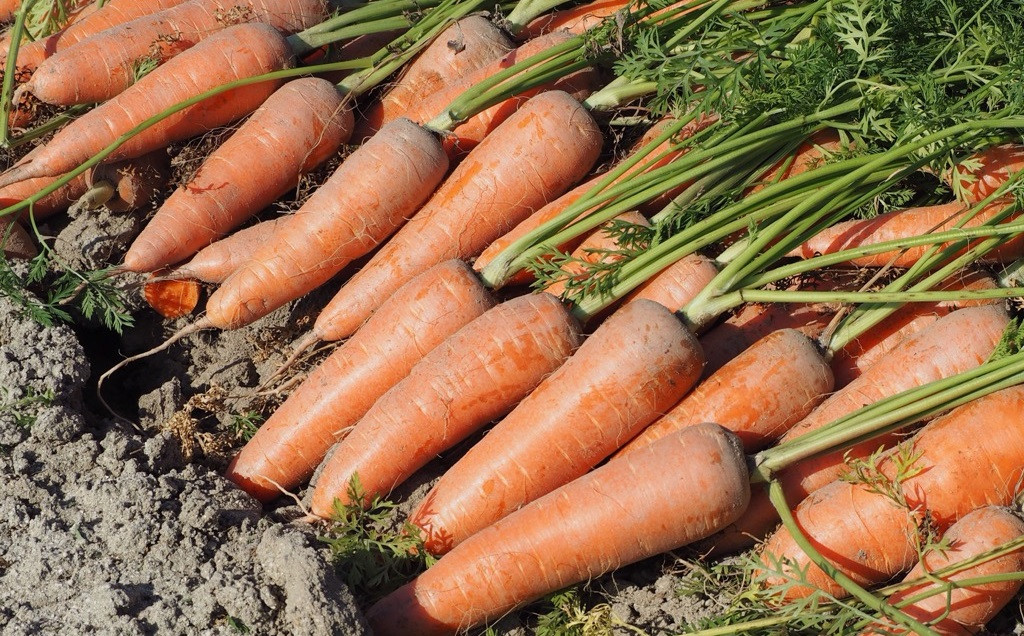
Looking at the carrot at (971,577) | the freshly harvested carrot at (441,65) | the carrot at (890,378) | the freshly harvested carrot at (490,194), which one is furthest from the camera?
the freshly harvested carrot at (441,65)

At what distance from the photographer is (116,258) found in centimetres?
364

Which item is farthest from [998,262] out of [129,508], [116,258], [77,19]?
[77,19]

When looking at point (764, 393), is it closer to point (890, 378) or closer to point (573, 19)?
point (890, 378)

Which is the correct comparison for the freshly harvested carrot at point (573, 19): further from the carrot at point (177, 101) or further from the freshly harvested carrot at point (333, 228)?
the carrot at point (177, 101)

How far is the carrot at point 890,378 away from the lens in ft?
9.25

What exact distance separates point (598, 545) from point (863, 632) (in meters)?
0.73

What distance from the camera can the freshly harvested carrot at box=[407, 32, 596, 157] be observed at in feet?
11.8

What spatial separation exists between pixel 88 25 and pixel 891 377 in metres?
3.28

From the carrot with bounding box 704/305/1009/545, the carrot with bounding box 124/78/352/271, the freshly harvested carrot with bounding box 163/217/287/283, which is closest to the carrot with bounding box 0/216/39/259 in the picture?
the carrot with bounding box 124/78/352/271

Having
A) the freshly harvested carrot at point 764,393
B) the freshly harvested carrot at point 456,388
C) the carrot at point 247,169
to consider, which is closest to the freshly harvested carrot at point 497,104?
the carrot at point 247,169

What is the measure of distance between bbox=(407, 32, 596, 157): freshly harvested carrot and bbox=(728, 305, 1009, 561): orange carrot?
144 cm

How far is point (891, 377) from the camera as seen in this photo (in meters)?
2.90

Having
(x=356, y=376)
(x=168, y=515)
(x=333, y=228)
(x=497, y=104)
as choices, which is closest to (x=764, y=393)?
(x=356, y=376)

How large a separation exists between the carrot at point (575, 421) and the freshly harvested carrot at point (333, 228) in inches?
28.6
